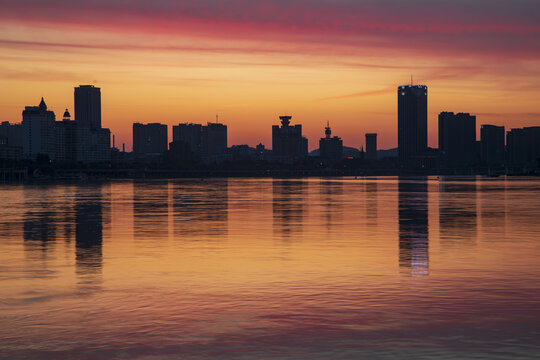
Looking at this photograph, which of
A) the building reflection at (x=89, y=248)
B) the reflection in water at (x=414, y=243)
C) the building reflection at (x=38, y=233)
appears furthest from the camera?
the building reflection at (x=38, y=233)

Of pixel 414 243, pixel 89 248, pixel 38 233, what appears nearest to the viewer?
pixel 89 248

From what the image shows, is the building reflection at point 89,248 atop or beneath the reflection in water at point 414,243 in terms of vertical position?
atop

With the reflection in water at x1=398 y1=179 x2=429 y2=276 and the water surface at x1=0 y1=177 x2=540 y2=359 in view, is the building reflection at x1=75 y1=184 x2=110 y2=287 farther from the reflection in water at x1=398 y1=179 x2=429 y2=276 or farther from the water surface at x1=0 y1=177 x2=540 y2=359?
the reflection in water at x1=398 y1=179 x2=429 y2=276

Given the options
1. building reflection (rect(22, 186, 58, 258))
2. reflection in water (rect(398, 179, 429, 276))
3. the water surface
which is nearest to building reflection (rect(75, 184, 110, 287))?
the water surface

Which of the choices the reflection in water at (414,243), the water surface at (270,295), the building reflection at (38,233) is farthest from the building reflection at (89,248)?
the reflection in water at (414,243)

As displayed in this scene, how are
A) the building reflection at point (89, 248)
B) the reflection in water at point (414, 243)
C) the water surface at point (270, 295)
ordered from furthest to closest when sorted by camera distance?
the reflection in water at point (414, 243)
the building reflection at point (89, 248)
the water surface at point (270, 295)

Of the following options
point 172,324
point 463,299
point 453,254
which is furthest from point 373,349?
point 453,254

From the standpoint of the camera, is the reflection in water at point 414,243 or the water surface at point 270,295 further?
the reflection in water at point 414,243

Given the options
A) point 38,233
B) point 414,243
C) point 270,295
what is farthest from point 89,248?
point 414,243

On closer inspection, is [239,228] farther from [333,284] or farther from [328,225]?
[333,284]

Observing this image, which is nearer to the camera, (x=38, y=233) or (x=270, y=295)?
(x=270, y=295)

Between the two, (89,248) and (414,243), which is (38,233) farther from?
(414,243)

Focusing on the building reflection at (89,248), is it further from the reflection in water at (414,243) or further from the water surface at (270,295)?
the reflection in water at (414,243)

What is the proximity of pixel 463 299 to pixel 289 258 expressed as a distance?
1012 centimetres
